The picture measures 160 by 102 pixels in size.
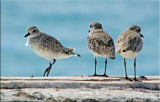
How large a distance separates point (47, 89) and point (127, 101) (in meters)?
2.07

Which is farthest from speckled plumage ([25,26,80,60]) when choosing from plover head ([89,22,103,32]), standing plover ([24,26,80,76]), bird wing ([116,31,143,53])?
bird wing ([116,31,143,53])

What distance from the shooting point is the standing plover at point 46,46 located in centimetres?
1200

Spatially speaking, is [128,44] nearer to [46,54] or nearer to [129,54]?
[129,54]

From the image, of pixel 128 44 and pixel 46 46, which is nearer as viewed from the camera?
pixel 128 44

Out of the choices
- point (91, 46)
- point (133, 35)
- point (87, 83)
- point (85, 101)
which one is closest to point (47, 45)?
point (91, 46)

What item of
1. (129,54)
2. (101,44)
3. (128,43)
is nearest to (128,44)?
(128,43)

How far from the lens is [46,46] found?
11977 millimetres

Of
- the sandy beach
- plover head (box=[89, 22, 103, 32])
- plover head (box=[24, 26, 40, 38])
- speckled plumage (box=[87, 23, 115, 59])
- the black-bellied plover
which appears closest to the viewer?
the sandy beach

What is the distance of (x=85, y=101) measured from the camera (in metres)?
7.23

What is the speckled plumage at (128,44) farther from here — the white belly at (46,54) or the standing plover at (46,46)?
the white belly at (46,54)

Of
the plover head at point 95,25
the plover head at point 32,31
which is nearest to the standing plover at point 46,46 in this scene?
the plover head at point 32,31

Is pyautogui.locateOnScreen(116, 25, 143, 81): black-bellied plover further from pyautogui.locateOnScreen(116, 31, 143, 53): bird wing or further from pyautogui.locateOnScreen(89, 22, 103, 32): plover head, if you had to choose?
pyautogui.locateOnScreen(89, 22, 103, 32): plover head

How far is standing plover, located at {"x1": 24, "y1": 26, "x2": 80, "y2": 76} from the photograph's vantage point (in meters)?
12.0

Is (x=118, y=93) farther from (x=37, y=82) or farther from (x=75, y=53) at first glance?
(x=75, y=53)
